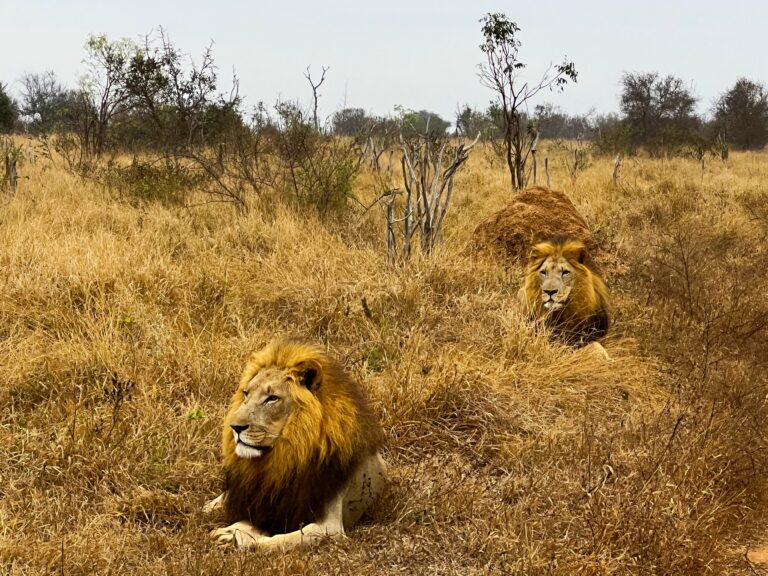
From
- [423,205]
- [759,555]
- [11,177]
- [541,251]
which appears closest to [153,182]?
[11,177]

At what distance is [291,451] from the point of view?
119 inches

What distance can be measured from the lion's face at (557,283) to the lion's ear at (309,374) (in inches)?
113

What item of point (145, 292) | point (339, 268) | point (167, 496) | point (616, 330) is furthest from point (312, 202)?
point (167, 496)

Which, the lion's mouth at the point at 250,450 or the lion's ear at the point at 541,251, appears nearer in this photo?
the lion's mouth at the point at 250,450

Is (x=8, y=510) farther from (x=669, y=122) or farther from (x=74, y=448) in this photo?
(x=669, y=122)

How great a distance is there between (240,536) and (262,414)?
525 mm

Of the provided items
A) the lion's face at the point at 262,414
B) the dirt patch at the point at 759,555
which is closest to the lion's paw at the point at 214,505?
the lion's face at the point at 262,414

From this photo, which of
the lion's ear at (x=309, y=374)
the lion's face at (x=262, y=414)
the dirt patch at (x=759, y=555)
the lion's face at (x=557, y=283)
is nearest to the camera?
the lion's face at (x=262, y=414)

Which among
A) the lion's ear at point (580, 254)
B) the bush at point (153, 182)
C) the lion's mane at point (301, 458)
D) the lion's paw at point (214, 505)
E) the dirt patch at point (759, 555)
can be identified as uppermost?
the bush at point (153, 182)

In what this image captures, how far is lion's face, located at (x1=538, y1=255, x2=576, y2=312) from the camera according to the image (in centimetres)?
560

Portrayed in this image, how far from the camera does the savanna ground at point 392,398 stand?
319 centimetres

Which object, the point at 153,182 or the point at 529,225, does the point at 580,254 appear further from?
the point at 153,182

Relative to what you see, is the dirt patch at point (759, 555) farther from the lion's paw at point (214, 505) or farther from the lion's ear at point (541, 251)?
the lion's ear at point (541, 251)

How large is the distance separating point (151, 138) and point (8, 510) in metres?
10.7
